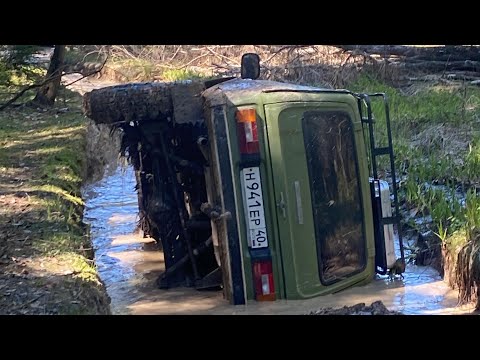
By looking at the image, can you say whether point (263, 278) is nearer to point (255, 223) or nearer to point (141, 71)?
point (255, 223)

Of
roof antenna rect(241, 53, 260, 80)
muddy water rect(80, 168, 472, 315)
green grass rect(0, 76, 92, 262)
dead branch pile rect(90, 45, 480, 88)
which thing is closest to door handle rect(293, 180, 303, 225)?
muddy water rect(80, 168, 472, 315)

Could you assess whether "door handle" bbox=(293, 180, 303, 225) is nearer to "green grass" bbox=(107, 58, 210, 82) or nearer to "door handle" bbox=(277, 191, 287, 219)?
"door handle" bbox=(277, 191, 287, 219)

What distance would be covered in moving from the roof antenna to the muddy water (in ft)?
5.70

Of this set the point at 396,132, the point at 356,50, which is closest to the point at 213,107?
the point at 396,132

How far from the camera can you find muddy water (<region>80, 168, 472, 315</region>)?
18.9 ft

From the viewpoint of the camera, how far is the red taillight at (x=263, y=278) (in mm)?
5617

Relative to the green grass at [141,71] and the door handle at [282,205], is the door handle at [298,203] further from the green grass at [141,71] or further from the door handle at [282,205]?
the green grass at [141,71]

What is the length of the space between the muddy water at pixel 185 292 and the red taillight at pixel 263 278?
85 mm

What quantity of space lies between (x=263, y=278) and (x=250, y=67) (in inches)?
88.9

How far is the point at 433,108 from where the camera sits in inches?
477

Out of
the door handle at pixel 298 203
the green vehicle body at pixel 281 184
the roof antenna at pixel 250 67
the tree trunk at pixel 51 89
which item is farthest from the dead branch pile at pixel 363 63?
the door handle at pixel 298 203

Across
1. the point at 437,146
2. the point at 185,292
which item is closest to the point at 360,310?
the point at 185,292

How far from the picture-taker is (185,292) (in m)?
6.43
